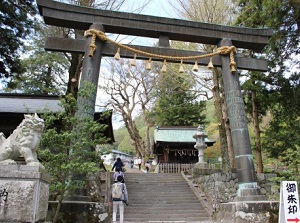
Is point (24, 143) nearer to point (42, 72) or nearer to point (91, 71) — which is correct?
point (91, 71)

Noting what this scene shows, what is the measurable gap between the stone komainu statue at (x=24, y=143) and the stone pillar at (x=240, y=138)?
5439 millimetres

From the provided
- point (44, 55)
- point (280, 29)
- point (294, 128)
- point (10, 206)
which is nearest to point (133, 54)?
point (10, 206)

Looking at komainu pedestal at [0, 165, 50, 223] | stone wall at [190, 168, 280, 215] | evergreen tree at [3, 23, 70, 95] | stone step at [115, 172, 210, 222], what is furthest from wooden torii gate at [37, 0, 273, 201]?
evergreen tree at [3, 23, 70, 95]

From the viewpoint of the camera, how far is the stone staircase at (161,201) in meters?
9.39

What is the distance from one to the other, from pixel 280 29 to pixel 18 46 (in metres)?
11.1

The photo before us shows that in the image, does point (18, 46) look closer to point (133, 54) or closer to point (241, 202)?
point (133, 54)

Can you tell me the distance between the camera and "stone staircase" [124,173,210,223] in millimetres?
9391

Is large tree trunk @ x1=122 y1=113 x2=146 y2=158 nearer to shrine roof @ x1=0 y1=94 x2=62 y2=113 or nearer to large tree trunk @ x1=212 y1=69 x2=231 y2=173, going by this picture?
large tree trunk @ x1=212 y1=69 x2=231 y2=173

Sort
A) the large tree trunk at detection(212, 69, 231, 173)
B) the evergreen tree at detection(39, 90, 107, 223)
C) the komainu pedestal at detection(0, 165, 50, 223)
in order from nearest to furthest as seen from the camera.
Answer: the komainu pedestal at detection(0, 165, 50, 223) < the evergreen tree at detection(39, 90, 107, 223) < the large tree trunk at detection(212, 69, 231, 173)

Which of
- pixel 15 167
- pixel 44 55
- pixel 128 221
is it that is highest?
pixel 44 55

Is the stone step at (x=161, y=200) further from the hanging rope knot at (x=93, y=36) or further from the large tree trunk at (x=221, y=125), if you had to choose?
the hanging rope knot at (x=93, y=36)

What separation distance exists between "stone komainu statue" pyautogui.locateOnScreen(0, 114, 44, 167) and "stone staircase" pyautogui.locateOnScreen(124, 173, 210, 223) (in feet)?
18.5

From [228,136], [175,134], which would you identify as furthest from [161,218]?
[175,134]

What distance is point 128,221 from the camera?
8.91 metres
